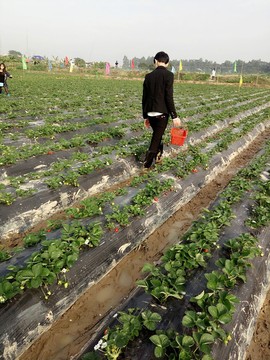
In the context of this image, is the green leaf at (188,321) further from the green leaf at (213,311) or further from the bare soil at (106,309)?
the bare soil at (106,309)

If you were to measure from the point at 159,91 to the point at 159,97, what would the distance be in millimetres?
116

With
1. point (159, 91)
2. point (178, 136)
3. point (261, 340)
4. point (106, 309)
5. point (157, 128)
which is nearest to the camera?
point (261, 340)

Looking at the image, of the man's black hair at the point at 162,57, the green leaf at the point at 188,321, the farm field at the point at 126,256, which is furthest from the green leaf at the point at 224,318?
the man's black hair at the point at 162,57

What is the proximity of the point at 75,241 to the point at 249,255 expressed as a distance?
6.55ft

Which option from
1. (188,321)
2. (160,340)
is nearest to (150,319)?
(160,340)

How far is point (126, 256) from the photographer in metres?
3.92

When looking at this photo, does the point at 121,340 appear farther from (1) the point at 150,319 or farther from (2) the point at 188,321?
(2) the point at 188,321

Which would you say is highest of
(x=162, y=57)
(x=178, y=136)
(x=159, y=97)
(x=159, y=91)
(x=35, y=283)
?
(x=162, y=57)

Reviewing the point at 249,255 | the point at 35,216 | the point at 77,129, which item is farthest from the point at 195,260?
the point at 77,129

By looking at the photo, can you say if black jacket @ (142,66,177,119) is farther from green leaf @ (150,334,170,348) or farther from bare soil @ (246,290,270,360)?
green leaf @ (150,334,170,348)

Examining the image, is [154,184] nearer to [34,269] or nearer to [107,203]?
[107,203]

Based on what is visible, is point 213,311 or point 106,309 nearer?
point 213,311

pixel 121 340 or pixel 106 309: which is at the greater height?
pixel 121 340

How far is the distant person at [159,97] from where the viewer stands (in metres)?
5.23
